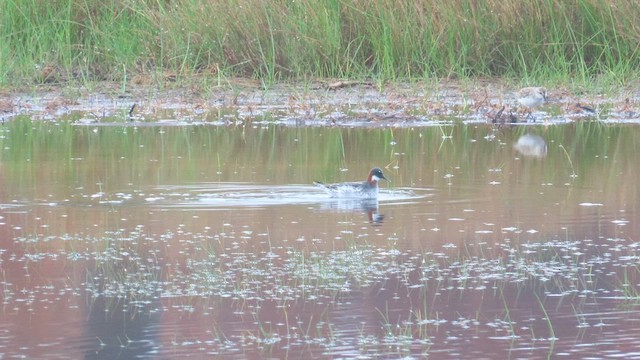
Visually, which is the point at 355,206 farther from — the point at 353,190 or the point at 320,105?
the point at 320,105

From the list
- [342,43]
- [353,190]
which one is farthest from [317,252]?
[342,43]

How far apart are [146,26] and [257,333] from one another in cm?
1056

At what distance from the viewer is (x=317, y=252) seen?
7.14 meters

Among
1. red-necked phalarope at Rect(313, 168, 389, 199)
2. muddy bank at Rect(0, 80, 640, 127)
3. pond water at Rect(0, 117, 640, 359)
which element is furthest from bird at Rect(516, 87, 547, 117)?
red-necked phalarope at Rect(313, 168, 389, 199)

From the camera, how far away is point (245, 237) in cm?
752

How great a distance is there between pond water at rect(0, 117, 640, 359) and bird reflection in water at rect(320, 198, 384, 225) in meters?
0.02

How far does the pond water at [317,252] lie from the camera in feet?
18.5

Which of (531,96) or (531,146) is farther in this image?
(531,96)

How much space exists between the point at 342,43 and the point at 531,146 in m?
4.28

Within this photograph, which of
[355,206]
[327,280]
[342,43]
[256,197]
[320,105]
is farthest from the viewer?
[342,43]

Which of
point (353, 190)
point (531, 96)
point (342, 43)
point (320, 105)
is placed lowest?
point (353, 190)

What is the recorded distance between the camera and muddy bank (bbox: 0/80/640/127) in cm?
1330

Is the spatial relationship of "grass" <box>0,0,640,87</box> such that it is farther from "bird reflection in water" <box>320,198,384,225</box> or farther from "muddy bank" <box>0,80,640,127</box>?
"bird reflection in water" <box>320,198,384,225</box>

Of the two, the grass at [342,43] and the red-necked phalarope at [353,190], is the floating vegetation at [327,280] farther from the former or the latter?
the grass at [342,43]
